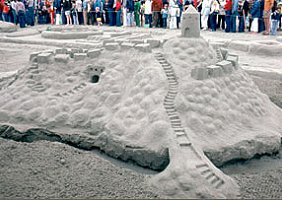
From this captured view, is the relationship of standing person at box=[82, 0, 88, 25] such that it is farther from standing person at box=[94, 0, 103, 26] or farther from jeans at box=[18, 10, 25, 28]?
jeans at box=[18, 10, 25, 28]

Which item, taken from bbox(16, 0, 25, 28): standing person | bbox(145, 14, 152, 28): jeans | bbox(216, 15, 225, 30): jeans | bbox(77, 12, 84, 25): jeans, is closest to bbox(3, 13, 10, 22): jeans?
bbox(16, 0, 25, 28): standing person

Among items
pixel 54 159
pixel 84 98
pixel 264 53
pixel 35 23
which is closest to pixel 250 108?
pixel 84 98

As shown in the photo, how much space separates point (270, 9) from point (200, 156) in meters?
13.0

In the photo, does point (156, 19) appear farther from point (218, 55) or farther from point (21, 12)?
point (218, 55)

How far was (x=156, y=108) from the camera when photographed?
8.61m

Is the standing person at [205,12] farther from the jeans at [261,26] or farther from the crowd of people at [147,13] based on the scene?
the jeans at [261,26]

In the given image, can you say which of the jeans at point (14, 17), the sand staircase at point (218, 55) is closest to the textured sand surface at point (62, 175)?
the sand staircase at point (218, 55)

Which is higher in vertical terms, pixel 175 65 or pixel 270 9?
pixel 270 9

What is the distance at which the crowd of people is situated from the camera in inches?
763

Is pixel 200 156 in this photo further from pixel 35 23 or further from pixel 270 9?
pixel 35 23

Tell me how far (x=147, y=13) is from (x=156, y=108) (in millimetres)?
14531

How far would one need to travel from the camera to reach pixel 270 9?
18547 mm

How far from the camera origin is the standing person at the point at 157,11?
21.7 meters

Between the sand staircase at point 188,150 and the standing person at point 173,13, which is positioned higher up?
the standing person at point 173,13
